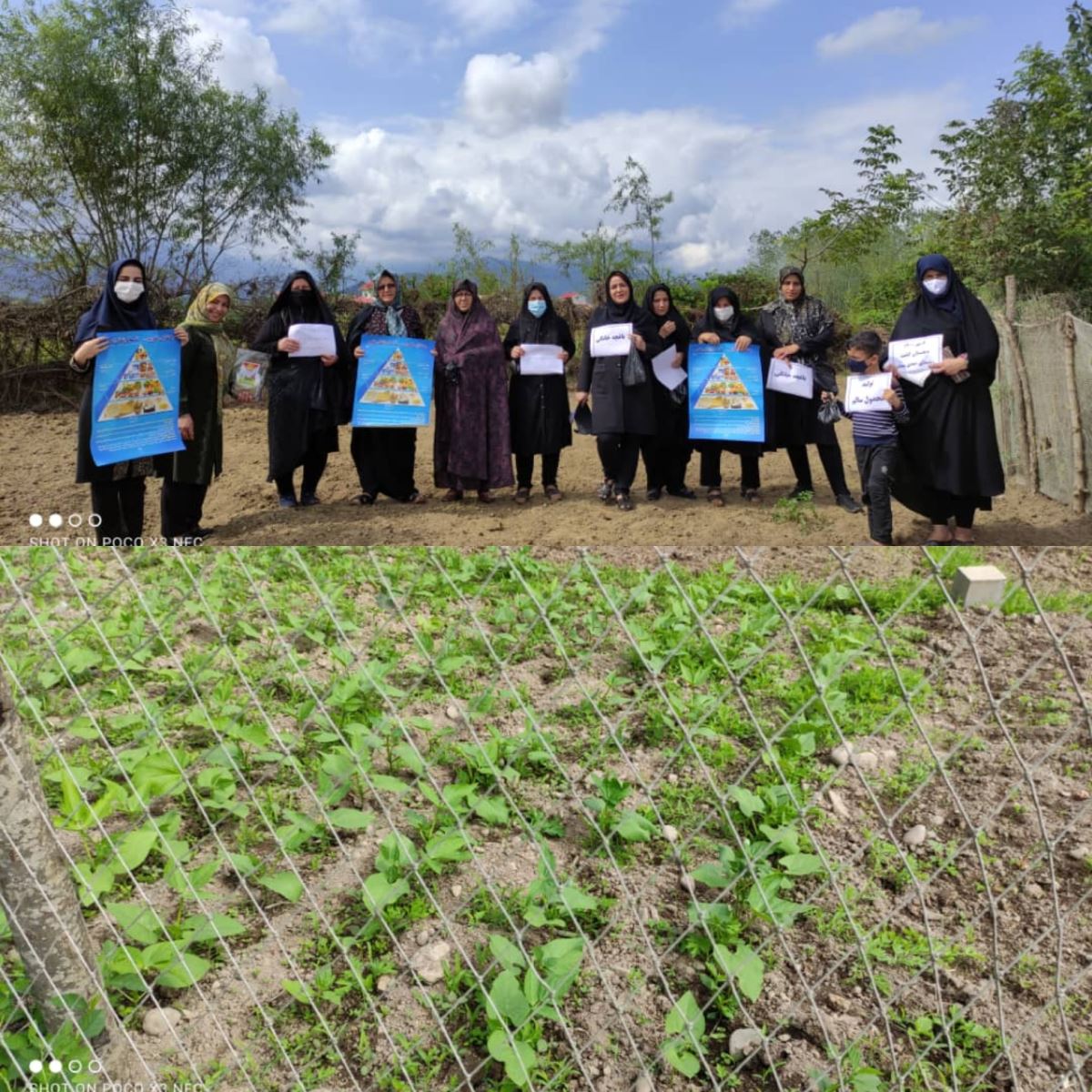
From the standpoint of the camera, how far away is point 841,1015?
1886 millimetres

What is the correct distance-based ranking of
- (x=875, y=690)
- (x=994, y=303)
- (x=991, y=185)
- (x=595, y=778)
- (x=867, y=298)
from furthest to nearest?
(x=867, y=298) → (x=991, y=185) → (x=994, y=303) → (x=875, y=690) → (x=595, y=778)

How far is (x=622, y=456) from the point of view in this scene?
577 centimetres

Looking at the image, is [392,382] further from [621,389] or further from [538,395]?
[621,389]

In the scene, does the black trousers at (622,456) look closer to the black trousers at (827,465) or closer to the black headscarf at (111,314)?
the black trousers at (827,465)

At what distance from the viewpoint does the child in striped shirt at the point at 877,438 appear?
4.79 m

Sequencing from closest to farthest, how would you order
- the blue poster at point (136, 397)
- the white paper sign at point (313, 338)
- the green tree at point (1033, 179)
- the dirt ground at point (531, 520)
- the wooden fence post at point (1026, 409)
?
the blue poster at point (136, 397) → the dirt ground at point (531, 520) → the white paper sign at point (313, 338) → the wooden fence post at point (1026, 409) → the green tree at point (1033, 179)

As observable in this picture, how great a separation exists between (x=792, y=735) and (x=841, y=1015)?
3.29ft

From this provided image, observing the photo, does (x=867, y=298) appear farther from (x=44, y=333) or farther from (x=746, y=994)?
(x=746, y=994)

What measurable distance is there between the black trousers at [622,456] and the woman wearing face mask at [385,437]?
1211 mm

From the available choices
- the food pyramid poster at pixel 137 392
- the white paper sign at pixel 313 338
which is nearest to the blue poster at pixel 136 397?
the food pyramid poster at pixel 137 392

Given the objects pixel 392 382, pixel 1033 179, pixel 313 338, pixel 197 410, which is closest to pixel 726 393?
pixel 392 382

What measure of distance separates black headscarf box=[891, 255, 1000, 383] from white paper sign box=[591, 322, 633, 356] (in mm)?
1524

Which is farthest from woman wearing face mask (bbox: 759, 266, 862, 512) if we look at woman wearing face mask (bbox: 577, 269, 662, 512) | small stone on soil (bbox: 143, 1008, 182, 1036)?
small stone on soil (bbox: 143, 1008, 182, 1036)

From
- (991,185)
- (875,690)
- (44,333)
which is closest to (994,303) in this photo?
(991,185)
